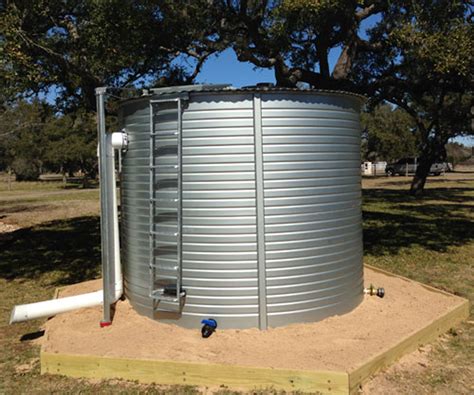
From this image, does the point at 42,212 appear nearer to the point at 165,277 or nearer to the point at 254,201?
the point at 165,277

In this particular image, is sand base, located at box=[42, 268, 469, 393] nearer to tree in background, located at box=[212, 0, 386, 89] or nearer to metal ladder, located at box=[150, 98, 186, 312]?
metal ladder, located at box=[150, 98, 186, 312]

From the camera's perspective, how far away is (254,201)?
211 inches

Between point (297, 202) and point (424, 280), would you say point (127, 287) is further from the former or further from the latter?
point (424, 280)

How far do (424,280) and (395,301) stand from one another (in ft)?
6.88

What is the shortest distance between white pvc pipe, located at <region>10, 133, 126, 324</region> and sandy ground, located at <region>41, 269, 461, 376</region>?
0.13m

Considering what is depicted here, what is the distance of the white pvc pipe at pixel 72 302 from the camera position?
18.7 feet

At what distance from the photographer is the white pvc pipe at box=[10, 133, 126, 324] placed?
5.69 m

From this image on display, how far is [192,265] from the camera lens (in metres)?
5.52

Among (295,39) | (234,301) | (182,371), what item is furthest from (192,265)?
(295,39)

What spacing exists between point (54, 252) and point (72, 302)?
5.75 meters

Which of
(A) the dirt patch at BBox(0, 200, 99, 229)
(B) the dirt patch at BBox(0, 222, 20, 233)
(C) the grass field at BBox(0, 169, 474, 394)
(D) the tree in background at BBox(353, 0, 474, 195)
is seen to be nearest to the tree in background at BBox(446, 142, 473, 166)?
(C) the grass field at BBox(0, 169, 474, 394)

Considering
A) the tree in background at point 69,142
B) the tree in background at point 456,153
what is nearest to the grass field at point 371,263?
the tree in background at point 69,142

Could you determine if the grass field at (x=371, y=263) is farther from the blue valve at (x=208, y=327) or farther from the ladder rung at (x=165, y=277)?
the ladder rung at (x=165, y=277)

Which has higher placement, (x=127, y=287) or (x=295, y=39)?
(x=295, y=39)
